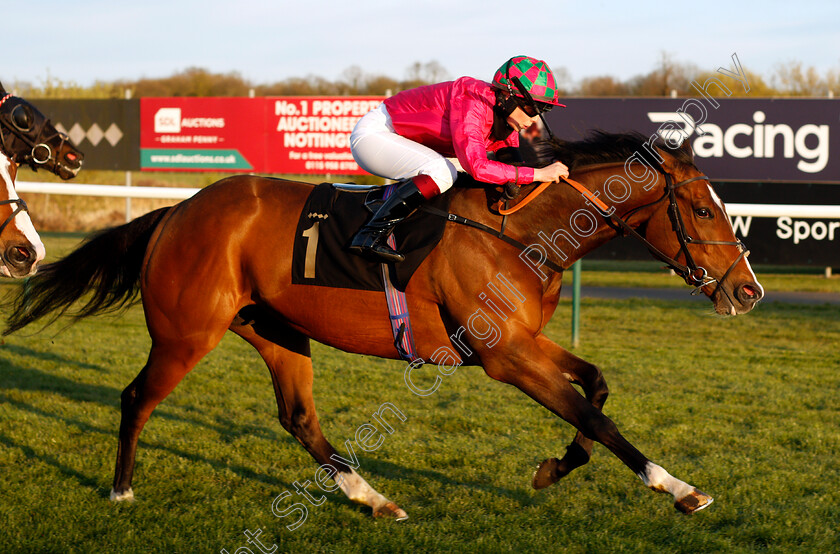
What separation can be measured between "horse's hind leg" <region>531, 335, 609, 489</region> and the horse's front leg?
301 millimetres

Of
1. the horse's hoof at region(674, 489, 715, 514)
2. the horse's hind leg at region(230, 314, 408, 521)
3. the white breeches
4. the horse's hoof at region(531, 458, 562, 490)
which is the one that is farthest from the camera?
the horse's hind leg at region(230, 314, 408, 521)

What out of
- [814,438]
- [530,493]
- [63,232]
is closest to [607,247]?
[814,438]

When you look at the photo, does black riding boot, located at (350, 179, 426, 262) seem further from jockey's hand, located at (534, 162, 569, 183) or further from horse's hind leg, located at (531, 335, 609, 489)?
horse's hind leg, located at (531, 335, 609, 489)

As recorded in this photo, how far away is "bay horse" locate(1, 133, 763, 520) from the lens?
3.36m

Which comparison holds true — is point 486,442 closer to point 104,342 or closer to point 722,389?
point 722,389

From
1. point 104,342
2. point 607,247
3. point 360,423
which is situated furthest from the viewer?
point 607,247

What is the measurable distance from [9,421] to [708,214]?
4.11 metres

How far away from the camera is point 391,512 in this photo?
360cm

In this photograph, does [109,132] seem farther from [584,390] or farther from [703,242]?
[703,242]

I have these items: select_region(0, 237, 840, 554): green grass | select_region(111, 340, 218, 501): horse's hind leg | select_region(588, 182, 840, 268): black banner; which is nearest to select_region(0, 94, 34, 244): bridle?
select_region(111, 340, 218, 501): horse's hind leg

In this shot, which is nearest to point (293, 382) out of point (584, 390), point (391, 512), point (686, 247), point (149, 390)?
point (149, 390)

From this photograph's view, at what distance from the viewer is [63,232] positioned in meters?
17.2

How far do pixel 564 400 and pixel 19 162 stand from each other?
2598 millimetres

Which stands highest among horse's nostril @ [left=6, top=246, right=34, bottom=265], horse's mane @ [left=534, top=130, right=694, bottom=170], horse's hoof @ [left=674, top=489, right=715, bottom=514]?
horse's mane @ [left=534, top=130, right=694, bottom=170]
